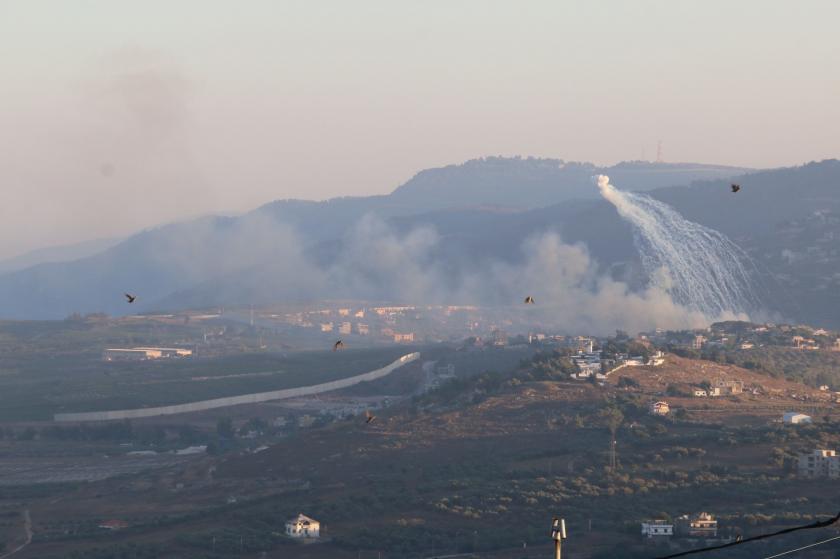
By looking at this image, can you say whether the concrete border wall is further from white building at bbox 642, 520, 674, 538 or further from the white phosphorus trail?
white building at bbox 642, 520, 674, 538

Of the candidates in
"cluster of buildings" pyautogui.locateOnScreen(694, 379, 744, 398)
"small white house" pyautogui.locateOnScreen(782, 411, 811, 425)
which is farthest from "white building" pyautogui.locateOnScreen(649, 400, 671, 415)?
"small white house" pyautogui.locateOnScreen(782, 411, 811, 425)

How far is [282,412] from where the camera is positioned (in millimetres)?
101250

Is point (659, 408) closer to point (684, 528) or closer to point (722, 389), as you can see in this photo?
point (722, 389)

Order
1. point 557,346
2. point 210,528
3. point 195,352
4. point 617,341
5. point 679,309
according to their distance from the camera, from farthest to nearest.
Result: point 195,352 → point 679,309 → point 557,346 → point 617,341 → point 210,528

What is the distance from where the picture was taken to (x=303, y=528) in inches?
2303

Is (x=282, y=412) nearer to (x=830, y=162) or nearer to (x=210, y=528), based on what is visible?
(x=210, y=528)

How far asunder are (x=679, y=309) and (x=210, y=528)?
67567mm

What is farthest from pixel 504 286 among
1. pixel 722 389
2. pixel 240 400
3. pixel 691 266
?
pixel 722 389

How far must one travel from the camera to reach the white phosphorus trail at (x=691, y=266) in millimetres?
125000

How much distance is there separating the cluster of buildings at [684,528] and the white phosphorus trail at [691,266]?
60451mm

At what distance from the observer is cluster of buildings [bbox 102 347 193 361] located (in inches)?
5212

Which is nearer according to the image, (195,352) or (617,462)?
(617,462)

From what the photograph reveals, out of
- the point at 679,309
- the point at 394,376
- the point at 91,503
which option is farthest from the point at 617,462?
the point at 679,309

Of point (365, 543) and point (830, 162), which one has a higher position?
point (830, 162)
